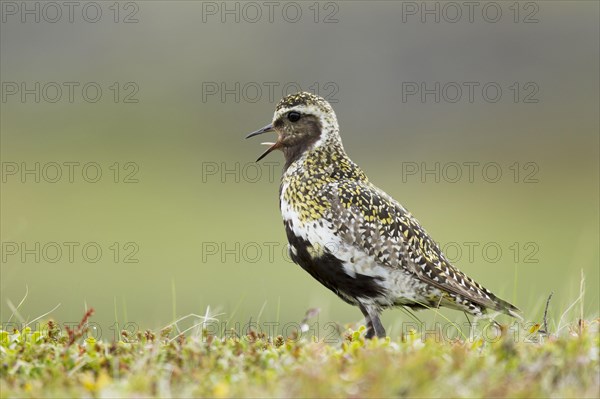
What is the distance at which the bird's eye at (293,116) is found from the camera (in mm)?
8555

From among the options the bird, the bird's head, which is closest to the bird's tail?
the bird

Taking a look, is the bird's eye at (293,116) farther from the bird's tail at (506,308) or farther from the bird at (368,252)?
the bird's tail at (506,308)

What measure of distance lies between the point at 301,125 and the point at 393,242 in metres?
1.39

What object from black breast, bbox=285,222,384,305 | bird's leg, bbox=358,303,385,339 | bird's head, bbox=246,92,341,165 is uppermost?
bird's head, bbox=246,92,341,165

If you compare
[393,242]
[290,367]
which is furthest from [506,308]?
[290,367]

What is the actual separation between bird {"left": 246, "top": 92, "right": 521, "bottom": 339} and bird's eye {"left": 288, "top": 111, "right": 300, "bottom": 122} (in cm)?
53

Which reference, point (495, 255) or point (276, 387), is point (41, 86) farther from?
point (276, 387)

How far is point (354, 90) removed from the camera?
42.2 metres

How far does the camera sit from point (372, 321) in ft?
25.0

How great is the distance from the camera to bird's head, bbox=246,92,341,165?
854 centimetres

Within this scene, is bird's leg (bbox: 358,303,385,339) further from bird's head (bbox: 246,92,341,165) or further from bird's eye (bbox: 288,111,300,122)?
bird's eye (bbox: 288,111,300,122)

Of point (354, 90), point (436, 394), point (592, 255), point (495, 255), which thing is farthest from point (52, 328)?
point (354, 90)

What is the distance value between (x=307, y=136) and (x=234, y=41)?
38.2 m

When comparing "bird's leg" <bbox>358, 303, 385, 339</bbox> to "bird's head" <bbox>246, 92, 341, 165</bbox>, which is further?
"bird's head" <bbox>246, 92, 341, 165</bbox>
